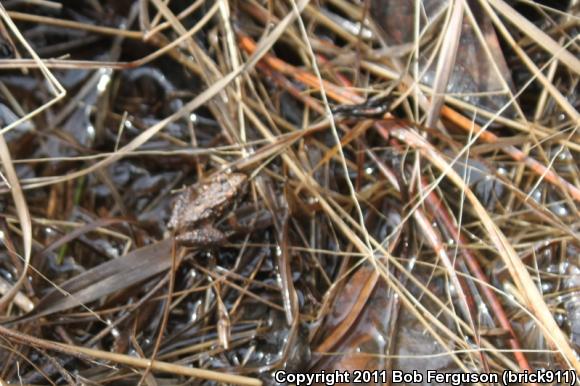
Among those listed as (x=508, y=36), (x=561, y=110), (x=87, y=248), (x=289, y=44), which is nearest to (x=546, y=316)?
(x=561, y=110)

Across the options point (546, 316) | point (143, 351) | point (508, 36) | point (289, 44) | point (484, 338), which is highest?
point (508, 36)

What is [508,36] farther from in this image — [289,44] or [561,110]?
[289,44]

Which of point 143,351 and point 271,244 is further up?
point 271,244

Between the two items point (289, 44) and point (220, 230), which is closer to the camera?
point (220, 230)

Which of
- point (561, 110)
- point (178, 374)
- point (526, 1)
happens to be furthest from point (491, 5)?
point (178, 374)

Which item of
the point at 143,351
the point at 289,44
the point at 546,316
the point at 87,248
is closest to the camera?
the point at 546,316

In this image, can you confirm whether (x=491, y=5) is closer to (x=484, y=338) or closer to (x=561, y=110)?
(x=561, y=110)

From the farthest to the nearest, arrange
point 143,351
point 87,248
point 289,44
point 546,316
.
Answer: point 289,44
point 87,248
point 143,351
point 546,316
